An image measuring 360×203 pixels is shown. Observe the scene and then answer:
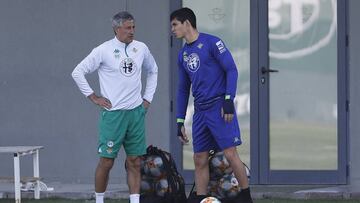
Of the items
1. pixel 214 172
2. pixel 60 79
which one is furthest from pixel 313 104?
pixel 60 79

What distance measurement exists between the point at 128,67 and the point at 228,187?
1435 mm

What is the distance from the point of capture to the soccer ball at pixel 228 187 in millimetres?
8152

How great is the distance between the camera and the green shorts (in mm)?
7758

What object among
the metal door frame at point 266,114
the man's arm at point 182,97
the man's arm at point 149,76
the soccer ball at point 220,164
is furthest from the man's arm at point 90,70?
the metal door frame at point 266,114

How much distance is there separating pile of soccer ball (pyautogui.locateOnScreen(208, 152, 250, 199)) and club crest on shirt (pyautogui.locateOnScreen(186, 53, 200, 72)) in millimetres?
906

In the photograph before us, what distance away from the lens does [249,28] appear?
1005 cm

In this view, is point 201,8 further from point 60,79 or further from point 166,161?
point 166,161

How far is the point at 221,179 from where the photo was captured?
27.0ft

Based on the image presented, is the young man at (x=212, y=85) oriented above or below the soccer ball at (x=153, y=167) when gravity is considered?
above

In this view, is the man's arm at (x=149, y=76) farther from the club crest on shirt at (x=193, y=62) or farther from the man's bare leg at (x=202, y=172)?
the man's bare leg at (x=202, y=172)

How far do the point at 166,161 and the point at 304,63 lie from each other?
2496 millimetres

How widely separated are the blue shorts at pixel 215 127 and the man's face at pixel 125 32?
84 cm
